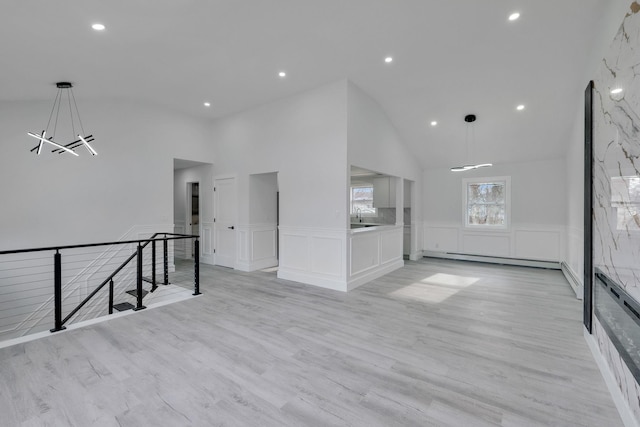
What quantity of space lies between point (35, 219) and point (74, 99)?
7.16 ft

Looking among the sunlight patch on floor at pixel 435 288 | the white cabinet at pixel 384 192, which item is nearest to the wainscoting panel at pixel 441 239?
the white cabinet at pixel 384 192

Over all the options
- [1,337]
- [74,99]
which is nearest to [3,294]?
[1,337]

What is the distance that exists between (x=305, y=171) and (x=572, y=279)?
509 centimetres

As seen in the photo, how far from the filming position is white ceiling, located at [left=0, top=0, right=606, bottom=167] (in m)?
3.16

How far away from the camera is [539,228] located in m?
6.71

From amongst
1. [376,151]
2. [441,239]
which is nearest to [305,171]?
[376,151]

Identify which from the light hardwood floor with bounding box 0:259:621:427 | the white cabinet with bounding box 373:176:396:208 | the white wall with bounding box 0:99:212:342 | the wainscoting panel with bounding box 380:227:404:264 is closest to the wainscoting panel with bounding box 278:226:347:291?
the light hardwood floor with bounding box 0:259:621:427

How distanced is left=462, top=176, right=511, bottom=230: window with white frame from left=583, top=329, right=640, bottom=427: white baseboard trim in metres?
4.87

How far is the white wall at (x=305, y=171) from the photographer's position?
488 cm

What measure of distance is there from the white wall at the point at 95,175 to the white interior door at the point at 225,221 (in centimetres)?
98

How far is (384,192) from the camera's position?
26.7 feet

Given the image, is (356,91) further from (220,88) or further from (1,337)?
(1,337)

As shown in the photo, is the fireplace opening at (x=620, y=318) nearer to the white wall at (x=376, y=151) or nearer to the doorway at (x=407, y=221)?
the white wall at (x=376, y=151)

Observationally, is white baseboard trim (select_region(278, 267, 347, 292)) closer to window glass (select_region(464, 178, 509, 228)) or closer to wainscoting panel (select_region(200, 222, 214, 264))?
wainscoting panel (select_region(200, 222, 214, 264))
